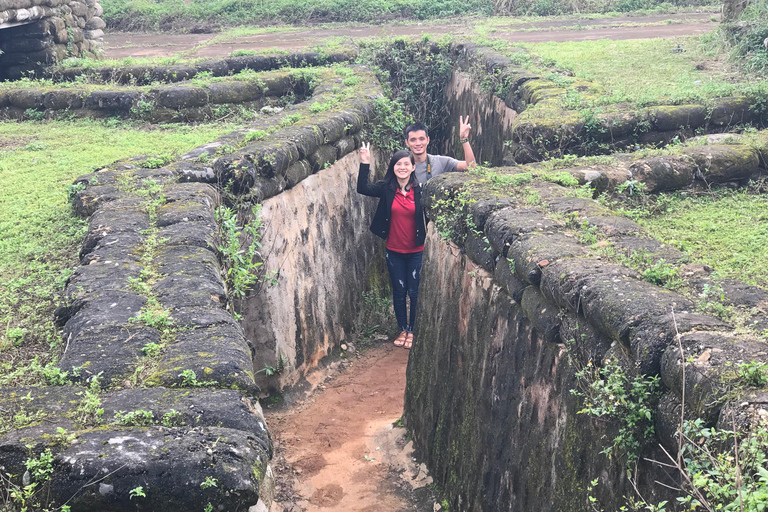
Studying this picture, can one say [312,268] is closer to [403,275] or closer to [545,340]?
[403,275]

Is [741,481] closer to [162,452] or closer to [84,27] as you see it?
[162,452]

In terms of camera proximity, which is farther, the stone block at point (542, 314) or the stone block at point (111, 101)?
the stone block at point (111, 101)

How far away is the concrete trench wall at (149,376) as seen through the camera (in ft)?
7.50

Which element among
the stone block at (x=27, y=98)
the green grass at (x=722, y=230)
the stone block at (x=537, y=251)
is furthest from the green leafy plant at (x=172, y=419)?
the stone block at (x=27, y=98)

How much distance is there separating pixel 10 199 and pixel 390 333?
3835 mm

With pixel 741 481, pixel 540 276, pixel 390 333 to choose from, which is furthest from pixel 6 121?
pixel 741 481

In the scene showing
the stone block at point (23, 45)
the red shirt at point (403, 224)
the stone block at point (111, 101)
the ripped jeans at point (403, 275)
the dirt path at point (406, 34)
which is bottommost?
the ripped jeans at point (403, 275)

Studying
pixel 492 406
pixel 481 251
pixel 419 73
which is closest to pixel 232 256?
pixel 481 251

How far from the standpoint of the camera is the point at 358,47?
1212cm

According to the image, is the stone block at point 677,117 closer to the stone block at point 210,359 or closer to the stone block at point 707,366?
the stone block at point 707,366

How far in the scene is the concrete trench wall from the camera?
7.50 feet

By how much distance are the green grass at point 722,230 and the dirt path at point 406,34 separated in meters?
8.46

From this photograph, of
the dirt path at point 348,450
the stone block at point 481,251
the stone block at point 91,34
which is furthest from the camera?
the stone block at point 91,34

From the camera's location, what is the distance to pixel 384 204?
7273mm
